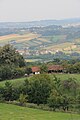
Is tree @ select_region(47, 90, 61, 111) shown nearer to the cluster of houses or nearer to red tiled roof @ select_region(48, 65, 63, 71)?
the cluster of houses

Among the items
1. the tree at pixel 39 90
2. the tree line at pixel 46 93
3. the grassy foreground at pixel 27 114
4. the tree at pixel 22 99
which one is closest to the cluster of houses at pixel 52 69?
the tree line at pixel 46 93

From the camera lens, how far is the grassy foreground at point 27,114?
106ft

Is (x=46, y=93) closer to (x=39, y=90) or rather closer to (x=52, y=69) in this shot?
(x=39, y=90)

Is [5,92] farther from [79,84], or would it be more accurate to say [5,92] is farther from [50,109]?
[79,84]

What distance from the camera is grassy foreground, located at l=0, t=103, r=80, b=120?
32.2 meters

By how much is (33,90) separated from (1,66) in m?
16.0

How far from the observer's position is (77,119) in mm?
30172

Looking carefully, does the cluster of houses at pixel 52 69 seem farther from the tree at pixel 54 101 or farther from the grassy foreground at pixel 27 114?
the grassy foreground at pixel 27 114

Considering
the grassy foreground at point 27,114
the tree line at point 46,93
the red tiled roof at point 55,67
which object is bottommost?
the grassy foreground at point 27,114

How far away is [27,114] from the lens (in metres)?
33.8

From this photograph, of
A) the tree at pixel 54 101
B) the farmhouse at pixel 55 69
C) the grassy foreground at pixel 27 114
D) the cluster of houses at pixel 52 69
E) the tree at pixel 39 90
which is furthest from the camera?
the farmhouse at pixel 55 69

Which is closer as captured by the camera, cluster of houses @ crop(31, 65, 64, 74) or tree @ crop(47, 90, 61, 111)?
tree @ crop(47, 90, 61, 111)

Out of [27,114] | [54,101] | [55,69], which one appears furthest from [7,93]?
[55,69]

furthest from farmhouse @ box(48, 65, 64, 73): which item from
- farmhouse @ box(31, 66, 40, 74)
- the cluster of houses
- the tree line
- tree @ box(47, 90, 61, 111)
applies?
tree @ box(47, 90, 61, 111)
